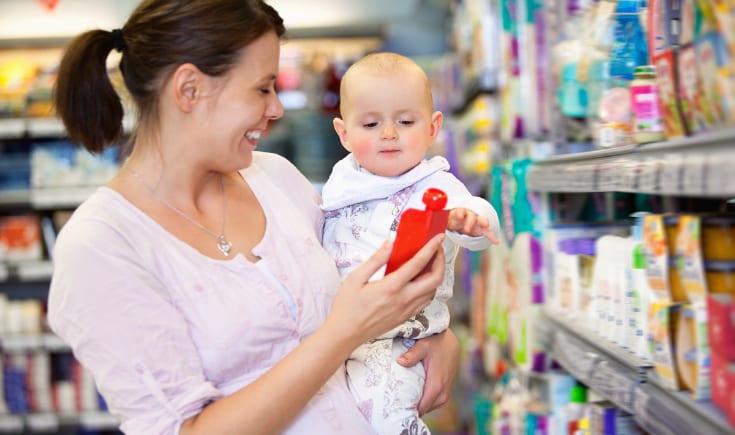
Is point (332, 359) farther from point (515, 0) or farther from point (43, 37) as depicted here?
point (43, 37)

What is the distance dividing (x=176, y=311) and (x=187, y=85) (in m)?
0.40

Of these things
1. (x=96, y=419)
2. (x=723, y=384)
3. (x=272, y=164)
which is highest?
(x=272, y=164)

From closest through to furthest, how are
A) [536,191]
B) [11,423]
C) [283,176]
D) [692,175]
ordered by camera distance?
1. [692,175]
2. [283,176]
3. [536,191]
4. [11,423]

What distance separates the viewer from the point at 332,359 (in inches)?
59.1

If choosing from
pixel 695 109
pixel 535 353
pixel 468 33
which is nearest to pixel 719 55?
pixel 695 109

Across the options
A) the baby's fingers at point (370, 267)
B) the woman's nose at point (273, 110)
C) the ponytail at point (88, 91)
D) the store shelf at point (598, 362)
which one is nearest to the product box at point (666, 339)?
the store shelf at point (598, 362)

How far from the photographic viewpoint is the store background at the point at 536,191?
1.43 m

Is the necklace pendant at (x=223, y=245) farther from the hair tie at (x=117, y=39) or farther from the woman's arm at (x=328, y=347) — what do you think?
the hair tie at (x=117, y=39)

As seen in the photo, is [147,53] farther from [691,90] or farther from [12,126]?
[12,126]

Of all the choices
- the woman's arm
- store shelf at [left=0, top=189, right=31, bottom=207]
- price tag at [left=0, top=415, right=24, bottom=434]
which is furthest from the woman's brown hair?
price tag at [left=0, top=415, right=24, bottom=434]

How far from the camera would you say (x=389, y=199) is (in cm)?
185

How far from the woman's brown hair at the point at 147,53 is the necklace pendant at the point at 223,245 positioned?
0.83 ft

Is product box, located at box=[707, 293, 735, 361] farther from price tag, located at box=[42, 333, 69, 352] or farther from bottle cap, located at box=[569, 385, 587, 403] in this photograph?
price tag, located at box=[42, 333, 69, 352]

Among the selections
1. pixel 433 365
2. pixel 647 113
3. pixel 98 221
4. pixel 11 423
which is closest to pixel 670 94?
pixel 647 113
